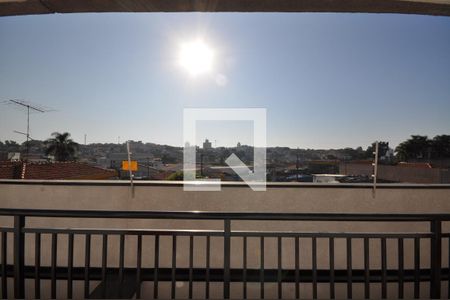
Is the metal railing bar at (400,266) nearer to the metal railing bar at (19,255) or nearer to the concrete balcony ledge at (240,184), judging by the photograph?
the concrete balcony ledge at (240,184)

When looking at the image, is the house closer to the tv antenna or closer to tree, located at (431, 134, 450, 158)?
the tv antenna

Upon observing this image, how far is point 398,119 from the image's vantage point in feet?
27.7

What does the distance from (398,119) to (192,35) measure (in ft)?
24.1

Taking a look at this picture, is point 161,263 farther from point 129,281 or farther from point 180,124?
point 180,124

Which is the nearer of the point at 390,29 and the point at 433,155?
the point at 390,29

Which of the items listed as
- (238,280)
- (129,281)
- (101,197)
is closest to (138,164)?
(101,197)

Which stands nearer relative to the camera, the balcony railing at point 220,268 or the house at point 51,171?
the balcony railing at point 220,268

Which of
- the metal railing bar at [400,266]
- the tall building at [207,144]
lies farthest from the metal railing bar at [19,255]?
the tall building at [207,144]

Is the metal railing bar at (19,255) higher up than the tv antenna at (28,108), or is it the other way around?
the tv antenna at (28,108)

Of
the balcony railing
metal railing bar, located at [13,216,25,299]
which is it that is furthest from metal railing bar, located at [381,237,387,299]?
metal railing bar, located at [13,216,25,299]

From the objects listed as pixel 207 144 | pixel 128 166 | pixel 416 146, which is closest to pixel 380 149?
pixel 207 144

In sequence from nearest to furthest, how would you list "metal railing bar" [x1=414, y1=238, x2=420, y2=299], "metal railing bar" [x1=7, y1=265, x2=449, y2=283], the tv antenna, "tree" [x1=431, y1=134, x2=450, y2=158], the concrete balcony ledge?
"metal railing bar" [x1=414, y1=238, x2=420, y2=299] < "metal railing bar" [x1=7, y1=265, x2=449, y2=283] < the concrete balcony ledge < the tv antenna < "tree" [x1=431, y1=134, x2=450, y2=158]

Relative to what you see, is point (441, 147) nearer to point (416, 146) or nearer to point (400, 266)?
point (416, 146)

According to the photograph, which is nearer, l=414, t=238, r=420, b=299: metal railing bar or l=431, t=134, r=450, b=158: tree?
Answer: l=414, t=238, r=420, b=299: metal railing bar
